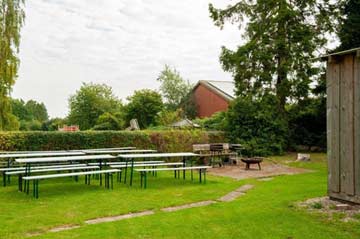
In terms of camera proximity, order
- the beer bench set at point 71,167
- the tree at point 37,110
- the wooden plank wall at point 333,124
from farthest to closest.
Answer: the tree at point 37,110, the beer bench set at point 71,167, the wooden plank wall at point 333,124

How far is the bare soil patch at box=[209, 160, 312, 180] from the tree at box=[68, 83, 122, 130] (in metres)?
29.7

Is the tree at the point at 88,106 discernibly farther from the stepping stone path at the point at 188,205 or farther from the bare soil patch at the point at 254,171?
the stepping stone path at the point at 188,205

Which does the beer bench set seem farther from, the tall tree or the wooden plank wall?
the tall tree

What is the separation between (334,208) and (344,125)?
1.56 metres

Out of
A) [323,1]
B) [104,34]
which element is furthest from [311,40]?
[104,34]

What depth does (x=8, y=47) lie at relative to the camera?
2148 cm

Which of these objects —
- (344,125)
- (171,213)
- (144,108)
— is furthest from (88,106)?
(344,125)

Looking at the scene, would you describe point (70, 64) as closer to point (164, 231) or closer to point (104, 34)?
point (104, 34)

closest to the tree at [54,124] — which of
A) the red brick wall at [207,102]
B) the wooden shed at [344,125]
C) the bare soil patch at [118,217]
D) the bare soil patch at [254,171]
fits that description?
the red brick wall at [207,102]

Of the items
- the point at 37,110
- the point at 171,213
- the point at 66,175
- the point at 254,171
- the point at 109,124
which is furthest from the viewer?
the point at 37,110

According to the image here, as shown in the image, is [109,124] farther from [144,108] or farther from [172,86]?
[172,86]

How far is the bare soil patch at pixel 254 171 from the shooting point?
39.8ft

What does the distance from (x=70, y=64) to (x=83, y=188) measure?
17619mm

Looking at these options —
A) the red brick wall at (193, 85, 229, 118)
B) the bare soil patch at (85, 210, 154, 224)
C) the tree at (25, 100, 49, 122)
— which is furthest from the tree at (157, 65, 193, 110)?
the tree at (25, 100, 49, 122)
